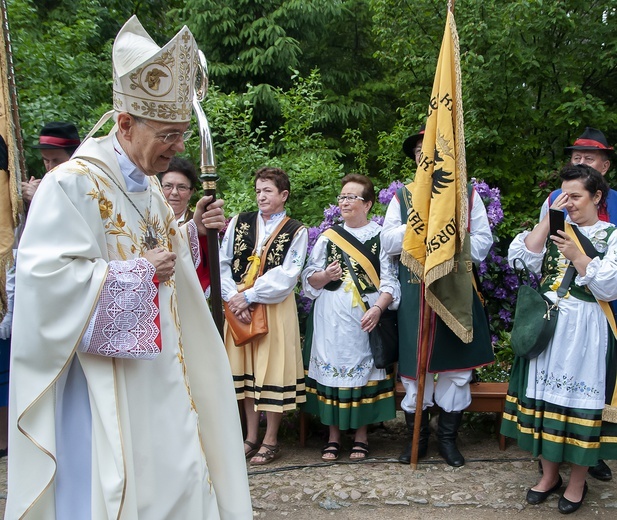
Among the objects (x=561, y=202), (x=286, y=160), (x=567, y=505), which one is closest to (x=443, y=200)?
(x=561, y=202)

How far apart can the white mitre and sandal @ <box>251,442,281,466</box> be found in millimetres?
2891

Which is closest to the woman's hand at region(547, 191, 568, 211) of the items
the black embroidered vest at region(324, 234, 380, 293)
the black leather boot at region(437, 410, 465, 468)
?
the black embroidered vest at region(324, 234, 380, 293)

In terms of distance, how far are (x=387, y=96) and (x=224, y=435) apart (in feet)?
29.3

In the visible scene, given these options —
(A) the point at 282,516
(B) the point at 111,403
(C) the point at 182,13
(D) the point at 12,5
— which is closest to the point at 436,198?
(A) the point at 282,516

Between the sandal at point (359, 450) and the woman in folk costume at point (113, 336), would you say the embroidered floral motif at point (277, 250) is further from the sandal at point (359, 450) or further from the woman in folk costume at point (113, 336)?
the woman in folk costume at point (113, 336)

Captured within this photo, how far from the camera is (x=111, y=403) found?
2332 mm

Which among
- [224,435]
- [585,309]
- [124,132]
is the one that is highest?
[124,132]

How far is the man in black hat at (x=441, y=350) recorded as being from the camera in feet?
15.0

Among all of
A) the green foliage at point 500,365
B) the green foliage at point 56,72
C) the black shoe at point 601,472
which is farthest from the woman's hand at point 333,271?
the green foliage at point 56,72

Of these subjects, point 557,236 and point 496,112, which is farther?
point 496,112

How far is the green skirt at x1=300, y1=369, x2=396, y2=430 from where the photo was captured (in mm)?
4762

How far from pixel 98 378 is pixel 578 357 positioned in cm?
269

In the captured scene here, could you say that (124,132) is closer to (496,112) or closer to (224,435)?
(224,435)

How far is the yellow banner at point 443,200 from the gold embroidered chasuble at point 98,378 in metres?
2.03
